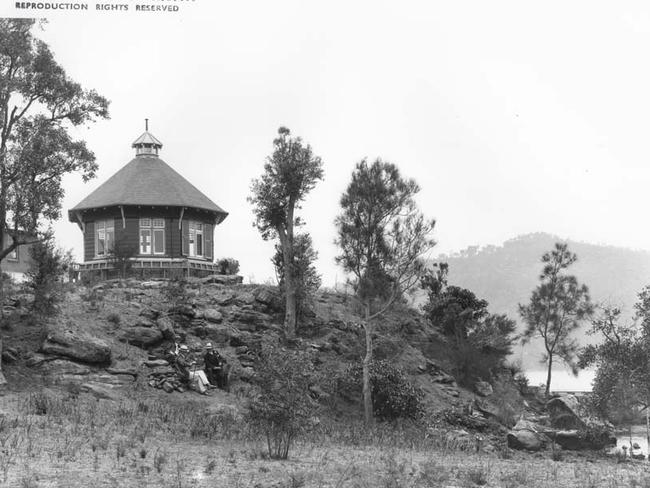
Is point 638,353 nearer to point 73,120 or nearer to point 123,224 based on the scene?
point 73,120

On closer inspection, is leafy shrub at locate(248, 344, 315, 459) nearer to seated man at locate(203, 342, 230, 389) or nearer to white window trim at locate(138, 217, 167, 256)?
seated man at locate(203, 342, 230, 389)

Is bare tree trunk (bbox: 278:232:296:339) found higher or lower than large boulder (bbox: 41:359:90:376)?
higher

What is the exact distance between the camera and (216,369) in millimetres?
30125

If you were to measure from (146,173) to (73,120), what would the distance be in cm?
2451

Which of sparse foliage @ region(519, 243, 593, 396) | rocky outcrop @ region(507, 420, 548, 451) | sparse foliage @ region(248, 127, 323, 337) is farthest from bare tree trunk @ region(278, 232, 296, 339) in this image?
sparse foliage @ region(519, 243, 593, 396)

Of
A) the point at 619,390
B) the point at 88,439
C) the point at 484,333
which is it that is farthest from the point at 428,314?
the point at 88,439

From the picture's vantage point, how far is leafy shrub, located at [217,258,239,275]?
47.4m

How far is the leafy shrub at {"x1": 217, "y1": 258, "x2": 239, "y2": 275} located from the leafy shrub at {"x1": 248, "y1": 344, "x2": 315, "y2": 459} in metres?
27.7

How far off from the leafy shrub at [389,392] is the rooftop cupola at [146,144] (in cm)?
2563

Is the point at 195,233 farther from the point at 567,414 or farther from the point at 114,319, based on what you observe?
the point at 567,414

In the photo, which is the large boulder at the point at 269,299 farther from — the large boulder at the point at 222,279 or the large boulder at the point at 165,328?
the large boulder at the point at 165,328

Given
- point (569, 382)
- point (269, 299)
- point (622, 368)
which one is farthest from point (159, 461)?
point (569, 382)

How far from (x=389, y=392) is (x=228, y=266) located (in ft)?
58.0

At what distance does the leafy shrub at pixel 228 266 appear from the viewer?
155ft
